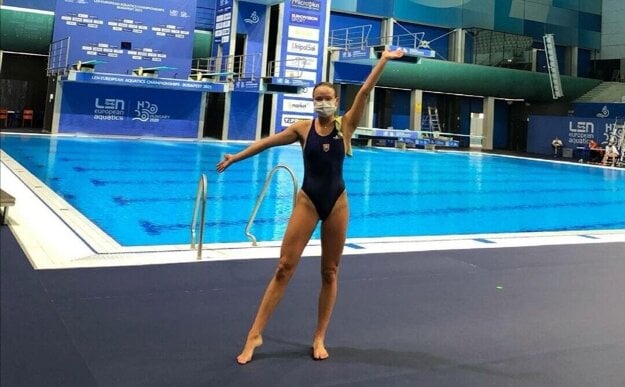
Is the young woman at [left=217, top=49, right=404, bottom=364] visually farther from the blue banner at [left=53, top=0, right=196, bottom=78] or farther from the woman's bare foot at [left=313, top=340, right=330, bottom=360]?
the blue banner at [left=53, top=0, right=196, bottom=78]

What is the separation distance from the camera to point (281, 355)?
3016mm

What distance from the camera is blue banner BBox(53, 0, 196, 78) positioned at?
71.3ft

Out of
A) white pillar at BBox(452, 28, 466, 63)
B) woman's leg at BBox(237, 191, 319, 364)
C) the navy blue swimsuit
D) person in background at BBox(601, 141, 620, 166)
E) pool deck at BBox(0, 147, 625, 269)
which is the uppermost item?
white pillar at BBox(452, 28, 466, 63)

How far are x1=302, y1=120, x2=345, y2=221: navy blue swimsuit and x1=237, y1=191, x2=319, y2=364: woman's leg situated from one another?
6 cm

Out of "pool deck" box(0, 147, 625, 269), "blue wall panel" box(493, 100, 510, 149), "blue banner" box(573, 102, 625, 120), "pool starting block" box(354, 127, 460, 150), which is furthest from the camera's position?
"blue wall panel" box(493, 100, 510, 149)

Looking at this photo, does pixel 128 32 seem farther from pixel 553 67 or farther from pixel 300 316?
pixel 300 316

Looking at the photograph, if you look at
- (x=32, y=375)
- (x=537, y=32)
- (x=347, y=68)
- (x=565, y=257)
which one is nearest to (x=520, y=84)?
(x=537, y=32)

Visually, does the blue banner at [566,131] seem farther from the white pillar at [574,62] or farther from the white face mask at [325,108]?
the white face mask at [325,108]

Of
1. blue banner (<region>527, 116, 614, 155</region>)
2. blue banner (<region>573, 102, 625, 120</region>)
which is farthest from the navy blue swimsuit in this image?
blue banner (<region>573, 102, 625, 120</region>)

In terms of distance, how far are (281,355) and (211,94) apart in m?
25.1

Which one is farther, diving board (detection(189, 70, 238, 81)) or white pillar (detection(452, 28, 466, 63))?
white pillar (detection(452, 28, 466, 63))

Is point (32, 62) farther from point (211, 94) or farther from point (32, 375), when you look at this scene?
point (32, 375)

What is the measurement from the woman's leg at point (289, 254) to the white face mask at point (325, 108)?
1.42ft

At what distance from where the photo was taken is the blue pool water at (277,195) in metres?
7.62
